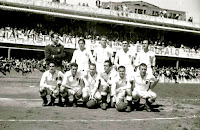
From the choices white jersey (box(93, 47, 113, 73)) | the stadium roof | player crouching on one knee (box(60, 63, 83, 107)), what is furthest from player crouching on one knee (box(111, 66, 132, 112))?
the stadium roof

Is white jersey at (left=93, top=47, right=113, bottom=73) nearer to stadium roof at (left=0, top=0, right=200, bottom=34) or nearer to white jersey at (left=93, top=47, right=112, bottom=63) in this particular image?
white jersey at (left=93, top=47, right=112, bottom=63)

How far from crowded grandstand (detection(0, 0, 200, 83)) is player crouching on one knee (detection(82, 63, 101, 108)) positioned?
12.4 m

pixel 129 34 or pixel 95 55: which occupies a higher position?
pixel 129 34

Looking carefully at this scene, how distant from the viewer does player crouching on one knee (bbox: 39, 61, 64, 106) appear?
873cm

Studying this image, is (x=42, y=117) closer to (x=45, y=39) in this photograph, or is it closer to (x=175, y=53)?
(x=45, y=39)

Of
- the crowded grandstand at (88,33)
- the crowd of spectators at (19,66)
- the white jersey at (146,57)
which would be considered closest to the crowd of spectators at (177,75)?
the crowded grandstand at (88,33)

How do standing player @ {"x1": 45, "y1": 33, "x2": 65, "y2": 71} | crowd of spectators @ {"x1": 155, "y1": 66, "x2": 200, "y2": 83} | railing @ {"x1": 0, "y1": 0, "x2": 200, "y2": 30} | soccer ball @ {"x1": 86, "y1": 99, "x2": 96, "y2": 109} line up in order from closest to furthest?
soccer ball @ {"x1": 86, "y1": 99, "x2": 96, "y2": 109} < standing player @ {"x1": 45, "y1": 33, "x2": 65, "y2": 71} < crowd of spectators @ {"x1": 155, "y1": 66, "x2": 200, "y2": 83} < railing @ {"x1": 0, "y1": 0, "x2": 200, "y2": 30}

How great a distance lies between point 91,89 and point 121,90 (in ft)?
3.40

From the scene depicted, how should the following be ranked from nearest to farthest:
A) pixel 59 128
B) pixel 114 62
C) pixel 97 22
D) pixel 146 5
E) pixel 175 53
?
pixel 59 128
pixel 114 62
pixel 97 22
pixel 175 53
pixel 146 5

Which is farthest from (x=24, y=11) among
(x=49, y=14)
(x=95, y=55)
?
(x=95, y=55)

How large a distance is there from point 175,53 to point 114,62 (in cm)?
→ 2389

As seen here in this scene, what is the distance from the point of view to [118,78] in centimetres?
890

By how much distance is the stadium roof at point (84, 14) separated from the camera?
1013 inches

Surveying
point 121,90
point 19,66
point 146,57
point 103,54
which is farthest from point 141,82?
point 19,66
